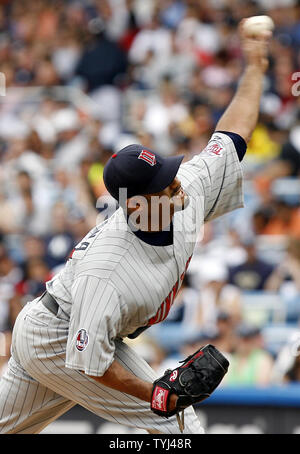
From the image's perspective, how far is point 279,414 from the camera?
5.38 metres

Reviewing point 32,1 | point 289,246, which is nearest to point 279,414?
point 289,246

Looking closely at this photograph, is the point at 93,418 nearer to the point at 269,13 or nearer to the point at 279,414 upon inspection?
the point at 279,414

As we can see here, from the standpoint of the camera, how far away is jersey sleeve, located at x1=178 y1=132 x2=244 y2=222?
150 inches

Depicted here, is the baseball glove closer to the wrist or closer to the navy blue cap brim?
the navy blue cap brim

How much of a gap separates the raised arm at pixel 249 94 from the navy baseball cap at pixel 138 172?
2.42 ft

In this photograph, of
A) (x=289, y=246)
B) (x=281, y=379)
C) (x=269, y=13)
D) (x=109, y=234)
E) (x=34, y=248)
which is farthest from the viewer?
(x=269, y=13)

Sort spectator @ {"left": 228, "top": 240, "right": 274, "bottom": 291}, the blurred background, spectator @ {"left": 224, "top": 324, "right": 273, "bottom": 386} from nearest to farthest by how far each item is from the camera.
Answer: spectator @ {"left": 224, "top": 324, "right": 273, "bottom": 386} < the blurred background < spectator @ {"left": 228, "top": 240, "right": 274, "bottom": 291}

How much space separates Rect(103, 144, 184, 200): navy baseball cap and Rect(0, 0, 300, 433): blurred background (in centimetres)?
253

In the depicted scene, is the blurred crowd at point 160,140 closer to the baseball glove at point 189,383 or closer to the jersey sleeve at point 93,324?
the baseball glove at point 189,383

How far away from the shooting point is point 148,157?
3324mm

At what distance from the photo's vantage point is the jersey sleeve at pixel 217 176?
380 cm

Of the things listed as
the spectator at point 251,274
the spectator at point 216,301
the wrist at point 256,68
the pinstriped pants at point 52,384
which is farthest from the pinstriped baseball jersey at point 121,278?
the spectator at point 251,274

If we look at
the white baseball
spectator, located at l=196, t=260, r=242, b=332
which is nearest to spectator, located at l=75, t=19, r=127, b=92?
spectator, located at l=196, t=260, r=242, b=332

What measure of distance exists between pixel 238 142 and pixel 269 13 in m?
6.81
